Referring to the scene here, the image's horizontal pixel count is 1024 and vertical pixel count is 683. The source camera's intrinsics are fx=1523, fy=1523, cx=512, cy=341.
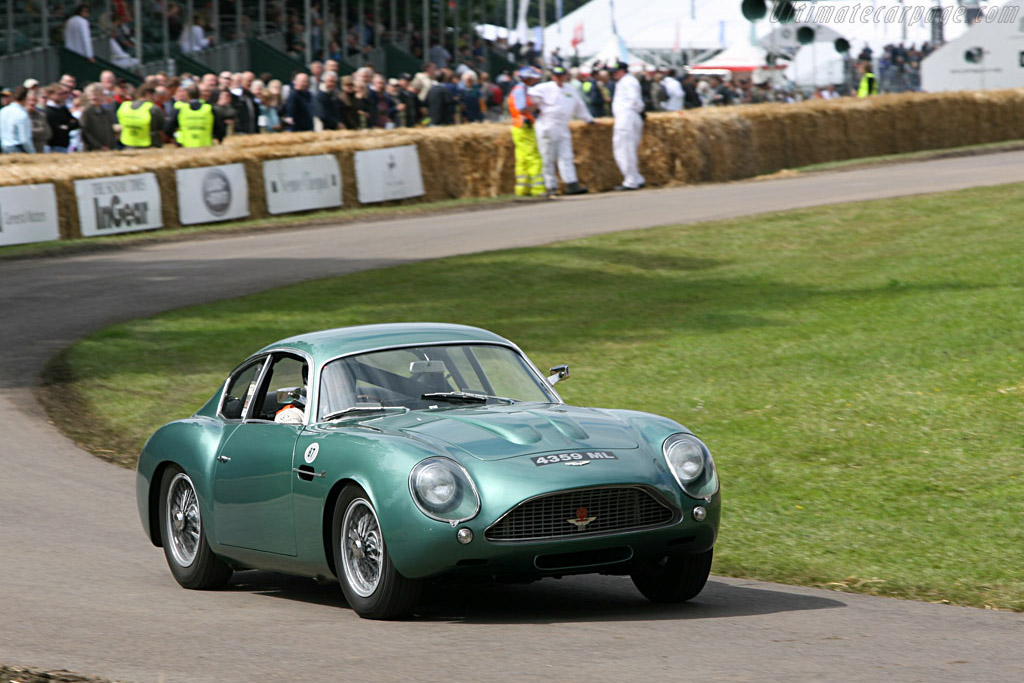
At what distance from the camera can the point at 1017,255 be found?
18.7 m

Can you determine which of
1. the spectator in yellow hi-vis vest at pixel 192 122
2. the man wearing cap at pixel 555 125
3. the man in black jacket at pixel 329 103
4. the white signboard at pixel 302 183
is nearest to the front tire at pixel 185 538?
the white signboard at pixel 302 183

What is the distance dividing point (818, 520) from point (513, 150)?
21.0 m

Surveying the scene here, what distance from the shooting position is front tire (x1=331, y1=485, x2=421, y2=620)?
6.25 m

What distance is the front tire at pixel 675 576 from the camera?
6.61 meters

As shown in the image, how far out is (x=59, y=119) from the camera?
1014 inches

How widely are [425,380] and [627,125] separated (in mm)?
22497

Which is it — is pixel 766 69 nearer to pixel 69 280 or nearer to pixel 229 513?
pixel 69 280

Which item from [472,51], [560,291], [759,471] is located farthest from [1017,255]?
[472,51]

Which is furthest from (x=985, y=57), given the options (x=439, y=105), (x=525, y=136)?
(x=525, y=136)

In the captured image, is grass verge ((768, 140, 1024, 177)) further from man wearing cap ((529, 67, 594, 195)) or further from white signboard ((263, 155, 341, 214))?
white signboard ((263, 155, 341, 214))

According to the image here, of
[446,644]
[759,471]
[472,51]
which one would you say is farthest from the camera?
[472,51]

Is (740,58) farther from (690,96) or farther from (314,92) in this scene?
(314,92)

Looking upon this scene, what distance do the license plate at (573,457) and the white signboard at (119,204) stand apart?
57.7 ft

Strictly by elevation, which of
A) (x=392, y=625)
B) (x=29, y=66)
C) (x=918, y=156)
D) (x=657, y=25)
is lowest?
(x=918, y=156)
